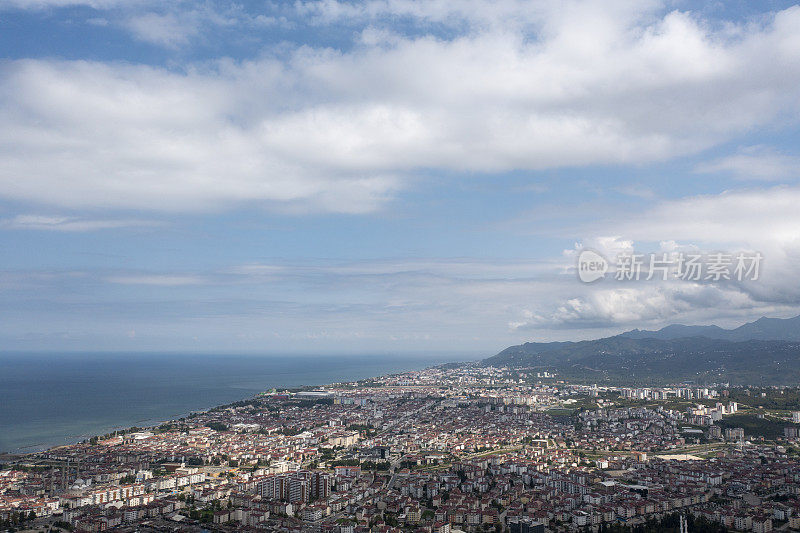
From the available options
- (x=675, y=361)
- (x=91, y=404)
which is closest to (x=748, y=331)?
(x=675, y=361)

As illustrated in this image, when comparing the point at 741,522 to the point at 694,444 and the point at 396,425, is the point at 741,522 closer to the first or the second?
the point at 694,444

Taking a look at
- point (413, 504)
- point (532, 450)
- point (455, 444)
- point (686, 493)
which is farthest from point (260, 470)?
point (686, 493)

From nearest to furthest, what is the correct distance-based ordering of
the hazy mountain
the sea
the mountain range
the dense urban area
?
the dense urban area < the sea < the mountain range < the hazy mountain

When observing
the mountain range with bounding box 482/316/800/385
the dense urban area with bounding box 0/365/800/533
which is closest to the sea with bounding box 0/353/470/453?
the dense urban area with bounding box 0/365/800/533

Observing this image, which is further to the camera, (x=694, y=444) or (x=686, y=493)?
(x=694, y=444)

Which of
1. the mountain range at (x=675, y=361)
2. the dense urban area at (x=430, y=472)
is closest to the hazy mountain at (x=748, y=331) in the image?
the mountain range at (x=675, y=361)

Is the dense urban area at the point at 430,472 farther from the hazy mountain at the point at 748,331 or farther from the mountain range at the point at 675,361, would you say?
the hazy mountain at the point at 748,331

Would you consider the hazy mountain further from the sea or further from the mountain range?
the sea
